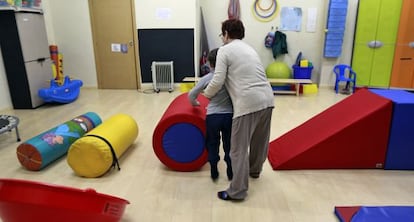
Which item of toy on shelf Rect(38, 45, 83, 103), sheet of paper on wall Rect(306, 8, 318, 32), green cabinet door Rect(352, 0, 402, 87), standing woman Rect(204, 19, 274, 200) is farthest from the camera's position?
sheet of paper on wall Rect(306, 8, 318, 32)

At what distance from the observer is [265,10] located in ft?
21.7

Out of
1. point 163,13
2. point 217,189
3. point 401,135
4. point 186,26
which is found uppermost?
point 163,13

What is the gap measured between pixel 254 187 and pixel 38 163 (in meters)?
2.08

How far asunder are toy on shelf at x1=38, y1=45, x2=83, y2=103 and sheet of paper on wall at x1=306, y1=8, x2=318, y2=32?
491cm

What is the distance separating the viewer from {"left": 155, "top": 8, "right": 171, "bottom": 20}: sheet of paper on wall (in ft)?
20.5

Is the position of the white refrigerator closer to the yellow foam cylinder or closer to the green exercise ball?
the yellow foam cylinder

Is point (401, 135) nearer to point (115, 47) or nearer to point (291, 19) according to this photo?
point (291, 19)

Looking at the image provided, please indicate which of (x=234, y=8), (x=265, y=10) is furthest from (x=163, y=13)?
(x=265, y=10)

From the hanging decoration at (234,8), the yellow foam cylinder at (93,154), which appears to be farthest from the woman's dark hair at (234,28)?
the hanging decoration at (234,8)

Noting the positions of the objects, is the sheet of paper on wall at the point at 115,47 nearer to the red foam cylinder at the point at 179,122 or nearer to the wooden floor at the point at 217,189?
the wooden floor at the point at 217,189

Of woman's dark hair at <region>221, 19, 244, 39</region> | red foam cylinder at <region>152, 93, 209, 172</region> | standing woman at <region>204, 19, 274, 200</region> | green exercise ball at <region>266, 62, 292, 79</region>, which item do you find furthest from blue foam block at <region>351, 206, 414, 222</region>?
green exercise ball at <region>266, 62, 292, 79</region>

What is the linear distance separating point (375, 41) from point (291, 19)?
1737 millimetres

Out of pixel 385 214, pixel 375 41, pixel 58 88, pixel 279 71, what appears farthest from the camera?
pixel 279 71

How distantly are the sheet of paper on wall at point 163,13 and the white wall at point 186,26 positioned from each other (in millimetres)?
60
